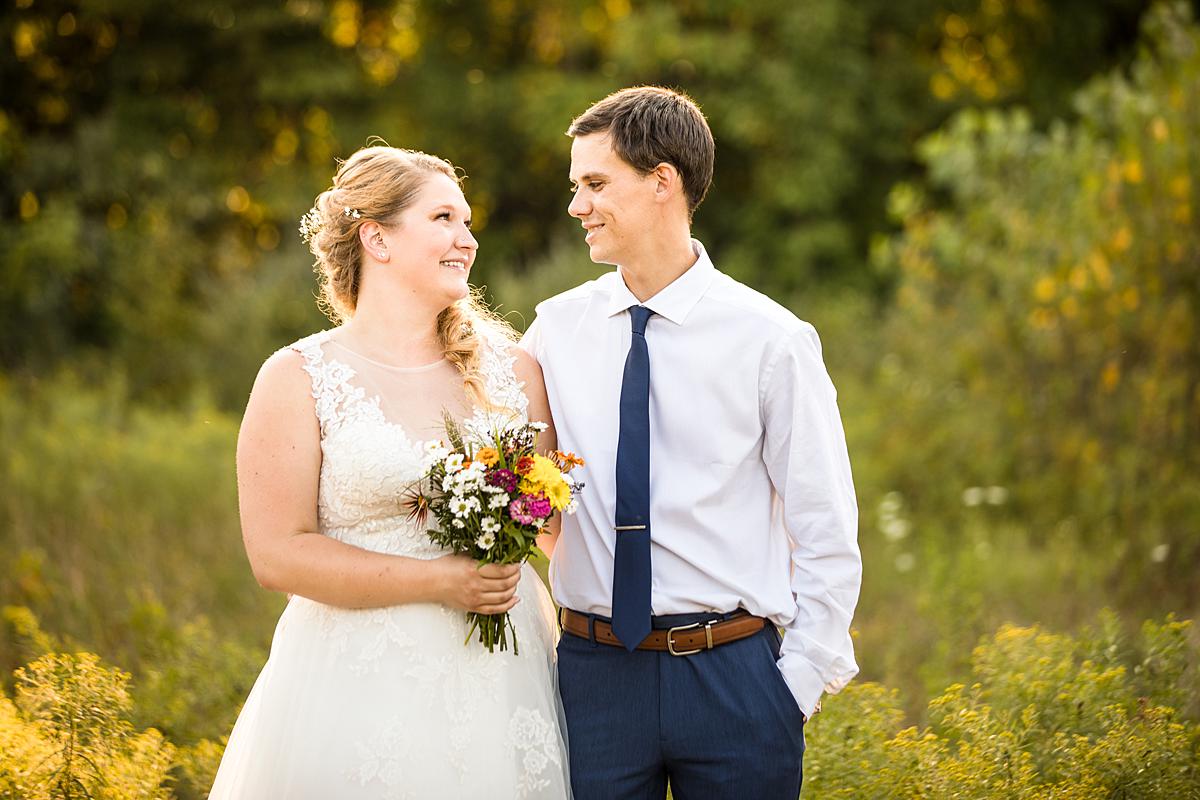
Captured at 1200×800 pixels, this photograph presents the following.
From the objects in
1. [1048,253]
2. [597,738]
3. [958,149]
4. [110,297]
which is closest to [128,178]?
[110,297]

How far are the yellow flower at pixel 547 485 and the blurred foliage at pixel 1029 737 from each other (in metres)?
1.34

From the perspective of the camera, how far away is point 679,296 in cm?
338

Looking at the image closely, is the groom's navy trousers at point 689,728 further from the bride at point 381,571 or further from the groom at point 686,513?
the bride at point 381,571

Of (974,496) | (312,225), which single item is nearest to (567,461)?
(312,225)

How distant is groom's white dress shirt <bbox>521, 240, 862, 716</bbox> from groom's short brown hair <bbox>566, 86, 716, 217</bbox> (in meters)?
0.30

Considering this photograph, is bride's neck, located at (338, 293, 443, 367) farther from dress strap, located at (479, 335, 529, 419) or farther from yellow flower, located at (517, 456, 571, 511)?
yellow flower, located at (517, 456, 571, 511)

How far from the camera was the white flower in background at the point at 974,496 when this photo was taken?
8.81 m

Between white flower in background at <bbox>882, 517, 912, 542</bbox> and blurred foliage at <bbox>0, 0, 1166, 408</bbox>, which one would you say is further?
blurred foliage at <bbox>0, 0, 1166, 408</bbox>

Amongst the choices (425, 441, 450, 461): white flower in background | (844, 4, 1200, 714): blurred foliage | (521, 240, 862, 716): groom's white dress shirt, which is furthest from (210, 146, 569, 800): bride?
(844, 4, 1200, 714): blurred foliage

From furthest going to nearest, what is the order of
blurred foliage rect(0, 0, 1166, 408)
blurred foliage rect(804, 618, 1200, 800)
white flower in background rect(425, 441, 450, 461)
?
1. blurred foliage rect(0, 0, 1166, 408)
2. blurred foliage rect(804, 618, 1200, 800)
3. white flower in background rect(425, 441, 450, 461)

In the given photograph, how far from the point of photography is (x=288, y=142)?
19000 mm

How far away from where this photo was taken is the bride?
3.15 metres

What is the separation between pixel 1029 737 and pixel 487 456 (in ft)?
6.90

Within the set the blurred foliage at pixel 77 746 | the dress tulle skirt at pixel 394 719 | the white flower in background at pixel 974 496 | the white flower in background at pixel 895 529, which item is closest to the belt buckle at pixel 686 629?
the dress tulle skirt at pixel 394 719
